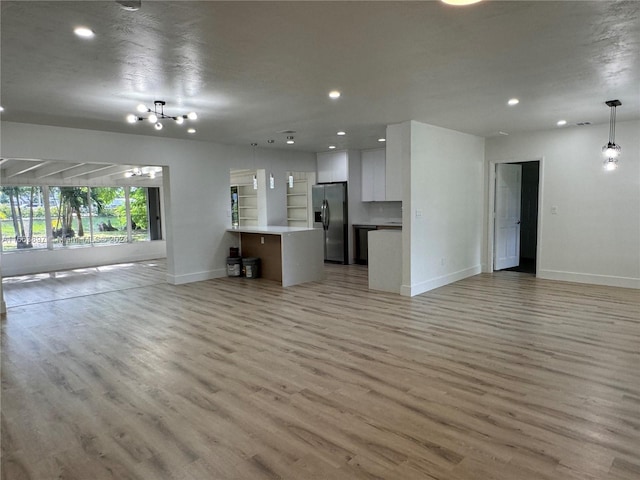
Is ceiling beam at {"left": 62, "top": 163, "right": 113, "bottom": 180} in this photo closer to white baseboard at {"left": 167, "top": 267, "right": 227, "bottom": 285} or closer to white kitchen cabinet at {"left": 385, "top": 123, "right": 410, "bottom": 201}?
white baseboard at {"left": 167, "top": 267, "right": 227, "bottom": 285}

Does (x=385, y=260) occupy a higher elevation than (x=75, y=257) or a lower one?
higher

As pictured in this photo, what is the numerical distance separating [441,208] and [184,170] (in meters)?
4.45

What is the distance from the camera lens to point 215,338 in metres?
4.19

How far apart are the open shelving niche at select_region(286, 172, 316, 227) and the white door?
4.09 meters

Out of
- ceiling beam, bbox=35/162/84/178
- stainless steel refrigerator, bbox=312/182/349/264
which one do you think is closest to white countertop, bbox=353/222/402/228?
stainless steel refrigerator, bbox=312/182/349/264

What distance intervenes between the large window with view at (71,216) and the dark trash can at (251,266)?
192 inches

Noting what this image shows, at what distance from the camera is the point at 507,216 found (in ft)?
26.2

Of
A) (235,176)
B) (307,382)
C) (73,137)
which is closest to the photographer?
(307,382)

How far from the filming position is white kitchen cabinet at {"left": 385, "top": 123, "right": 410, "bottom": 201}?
5.81m

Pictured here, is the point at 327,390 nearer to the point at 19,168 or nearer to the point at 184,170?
the point at 184,170

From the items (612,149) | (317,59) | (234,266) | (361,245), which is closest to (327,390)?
(317,59)

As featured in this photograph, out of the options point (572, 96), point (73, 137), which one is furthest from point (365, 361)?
point (73, 137)

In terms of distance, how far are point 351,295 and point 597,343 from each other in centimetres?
310

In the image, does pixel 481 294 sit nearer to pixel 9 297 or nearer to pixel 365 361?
pixel 365 361
